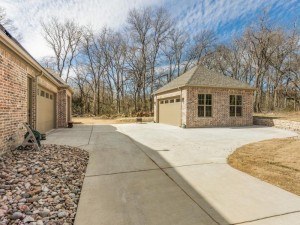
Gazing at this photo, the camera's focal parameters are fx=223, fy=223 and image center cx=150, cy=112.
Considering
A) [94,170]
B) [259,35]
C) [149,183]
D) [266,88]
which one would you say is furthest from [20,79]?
[266,88]

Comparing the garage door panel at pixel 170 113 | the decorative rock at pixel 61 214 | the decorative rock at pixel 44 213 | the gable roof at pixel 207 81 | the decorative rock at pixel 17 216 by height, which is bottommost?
the decorative rock at pixel 61 214

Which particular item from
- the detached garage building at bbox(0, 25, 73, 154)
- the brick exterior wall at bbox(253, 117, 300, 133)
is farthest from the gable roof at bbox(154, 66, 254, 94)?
the detached garage building at bbox(0, 25, 73, 154)

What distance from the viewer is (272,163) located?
586 cm

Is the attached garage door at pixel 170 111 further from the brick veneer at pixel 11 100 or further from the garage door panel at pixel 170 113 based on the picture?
the brick veneer at pixel 11 100

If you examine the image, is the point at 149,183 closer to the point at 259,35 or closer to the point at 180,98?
the point at 180,98

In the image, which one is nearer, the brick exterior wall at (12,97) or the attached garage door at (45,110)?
the brick exterior wall at (12,97)

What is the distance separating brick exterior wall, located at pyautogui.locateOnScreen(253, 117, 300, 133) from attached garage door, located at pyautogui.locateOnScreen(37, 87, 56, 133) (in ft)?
47.4

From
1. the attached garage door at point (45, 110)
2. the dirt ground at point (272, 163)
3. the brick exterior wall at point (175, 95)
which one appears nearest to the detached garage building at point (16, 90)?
the attached garage door at point (45, 110)

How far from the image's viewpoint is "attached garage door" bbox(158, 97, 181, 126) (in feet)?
55.0

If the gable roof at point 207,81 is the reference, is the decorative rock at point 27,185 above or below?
below

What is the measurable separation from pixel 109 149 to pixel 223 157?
12.3 feet

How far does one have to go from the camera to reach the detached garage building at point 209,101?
15336 millimetres

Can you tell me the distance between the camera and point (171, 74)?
3575 centimetres

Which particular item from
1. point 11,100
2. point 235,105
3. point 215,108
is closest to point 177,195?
point 11,100
